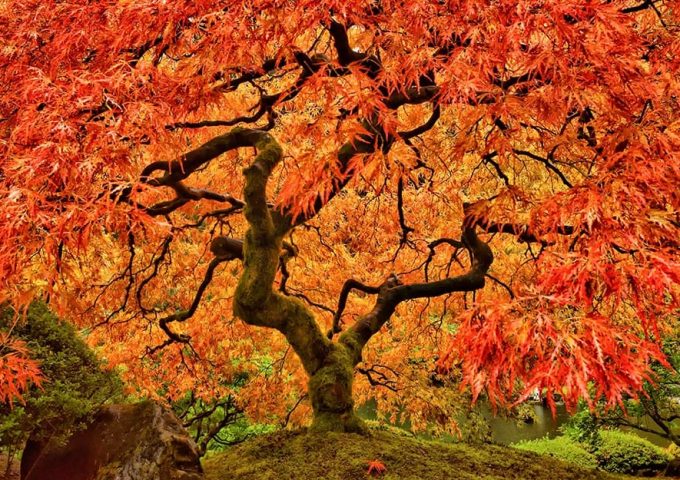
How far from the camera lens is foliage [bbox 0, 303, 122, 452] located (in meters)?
3.36

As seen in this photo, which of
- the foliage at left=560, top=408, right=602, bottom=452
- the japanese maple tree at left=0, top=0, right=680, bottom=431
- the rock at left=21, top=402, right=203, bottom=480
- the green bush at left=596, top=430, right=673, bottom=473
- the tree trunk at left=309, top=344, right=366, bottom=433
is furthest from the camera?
the foliage at left=560, top=408, right=602, bottom=452

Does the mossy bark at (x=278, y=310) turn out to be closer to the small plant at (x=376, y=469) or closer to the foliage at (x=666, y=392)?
the small plant at (x=376, y=469)

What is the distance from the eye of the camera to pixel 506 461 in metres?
4.42

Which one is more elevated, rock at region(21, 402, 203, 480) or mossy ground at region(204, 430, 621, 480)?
rock at region(21, 402, 203, 480)

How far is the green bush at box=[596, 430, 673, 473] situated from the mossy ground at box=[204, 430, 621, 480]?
4.19 m

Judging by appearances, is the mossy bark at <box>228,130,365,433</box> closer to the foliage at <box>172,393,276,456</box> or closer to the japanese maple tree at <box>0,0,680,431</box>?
the japanese maple tree at <box>0,0,680,431</box>

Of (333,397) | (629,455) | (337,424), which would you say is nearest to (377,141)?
(333,397)

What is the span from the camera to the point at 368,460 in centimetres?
380

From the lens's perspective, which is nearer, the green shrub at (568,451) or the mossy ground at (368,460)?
the mossy ground at (368,460)

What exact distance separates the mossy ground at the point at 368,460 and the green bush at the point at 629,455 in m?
4.19

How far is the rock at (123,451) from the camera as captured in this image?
3.58m

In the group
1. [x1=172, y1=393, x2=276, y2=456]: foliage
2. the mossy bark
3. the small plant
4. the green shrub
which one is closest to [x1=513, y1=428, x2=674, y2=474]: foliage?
the green shrub

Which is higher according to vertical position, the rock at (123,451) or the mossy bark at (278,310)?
the mossy bark at (278,310)

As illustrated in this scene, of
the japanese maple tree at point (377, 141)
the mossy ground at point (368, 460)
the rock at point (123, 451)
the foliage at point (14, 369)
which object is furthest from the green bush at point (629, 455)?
the foliage at point (14, 369)
